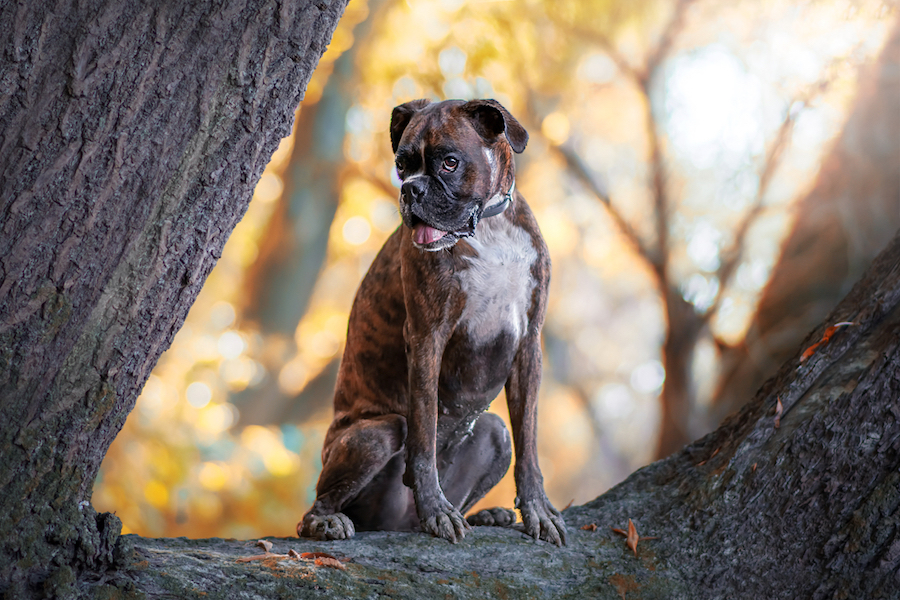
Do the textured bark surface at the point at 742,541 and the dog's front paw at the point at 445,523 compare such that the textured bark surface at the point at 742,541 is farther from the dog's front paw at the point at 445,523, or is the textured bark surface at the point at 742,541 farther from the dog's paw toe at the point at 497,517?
the dog's paw toe at the point at 497,517

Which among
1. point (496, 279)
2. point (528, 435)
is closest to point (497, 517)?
point (528, 435)

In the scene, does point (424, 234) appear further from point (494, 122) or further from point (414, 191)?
point (494, 122)

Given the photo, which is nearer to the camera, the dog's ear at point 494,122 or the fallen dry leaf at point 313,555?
the fallen dry leaf at point 313,555

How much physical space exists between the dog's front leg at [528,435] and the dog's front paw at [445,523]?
23cm

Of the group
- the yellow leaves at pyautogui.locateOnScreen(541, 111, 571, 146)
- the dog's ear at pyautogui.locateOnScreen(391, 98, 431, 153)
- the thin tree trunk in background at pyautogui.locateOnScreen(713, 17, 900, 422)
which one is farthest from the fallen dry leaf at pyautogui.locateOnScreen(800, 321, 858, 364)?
the yellow leaves at pyautogui.locateOnScreen(541, 111, 571, 146)

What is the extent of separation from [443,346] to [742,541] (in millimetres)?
1073

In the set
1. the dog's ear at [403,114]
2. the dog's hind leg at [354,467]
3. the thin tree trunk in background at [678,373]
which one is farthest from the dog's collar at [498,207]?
the thin tree trunk in background at [678,373]

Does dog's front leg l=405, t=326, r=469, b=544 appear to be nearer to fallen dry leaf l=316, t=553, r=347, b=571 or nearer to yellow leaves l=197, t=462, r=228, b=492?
fallen dry leaf l=316, t=553, r=347, b=571

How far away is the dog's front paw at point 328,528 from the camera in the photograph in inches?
93.0

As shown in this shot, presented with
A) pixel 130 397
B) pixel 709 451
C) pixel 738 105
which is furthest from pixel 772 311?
pixel 130 397

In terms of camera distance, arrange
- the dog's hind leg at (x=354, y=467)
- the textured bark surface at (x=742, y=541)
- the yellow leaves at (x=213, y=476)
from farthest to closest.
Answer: the yellow leaves at (x=213, y=476) → the dog's hind leg at (x=354, y=467) → the textured bark surface at (x=742, y=541)

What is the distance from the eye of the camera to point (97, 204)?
1460 mm

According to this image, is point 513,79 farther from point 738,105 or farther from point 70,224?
point 70,224

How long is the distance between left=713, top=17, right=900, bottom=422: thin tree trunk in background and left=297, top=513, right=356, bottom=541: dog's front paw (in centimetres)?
363
